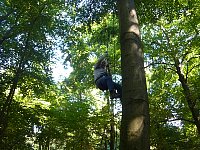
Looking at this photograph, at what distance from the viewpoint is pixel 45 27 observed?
1184cm

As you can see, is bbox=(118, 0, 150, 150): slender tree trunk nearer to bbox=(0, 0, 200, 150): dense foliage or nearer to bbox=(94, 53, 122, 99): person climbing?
bbox=(94, 53, 122, 99): person climbing

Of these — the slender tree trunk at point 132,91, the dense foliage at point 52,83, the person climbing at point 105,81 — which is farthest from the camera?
the dense foliage at point 52,83

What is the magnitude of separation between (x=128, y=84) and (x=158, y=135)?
37.4ft

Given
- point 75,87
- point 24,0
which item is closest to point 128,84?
point 24,0

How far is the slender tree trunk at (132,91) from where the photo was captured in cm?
238

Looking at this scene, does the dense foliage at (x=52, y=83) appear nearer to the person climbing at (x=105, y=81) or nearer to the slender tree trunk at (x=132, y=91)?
the person climbing at (x=105, y=81)

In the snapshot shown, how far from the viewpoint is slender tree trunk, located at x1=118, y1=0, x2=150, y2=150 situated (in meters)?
2.38

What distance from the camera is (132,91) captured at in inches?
106

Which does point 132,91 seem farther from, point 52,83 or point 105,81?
point 52,83

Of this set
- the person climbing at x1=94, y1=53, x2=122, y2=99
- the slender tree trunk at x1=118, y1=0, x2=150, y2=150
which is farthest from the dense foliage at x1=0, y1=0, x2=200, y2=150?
the slender tree trunk at x1=118, y1=0, x2=150, y2=150

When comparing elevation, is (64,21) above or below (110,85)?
above

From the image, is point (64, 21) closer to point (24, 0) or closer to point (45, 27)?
point (45, 27)

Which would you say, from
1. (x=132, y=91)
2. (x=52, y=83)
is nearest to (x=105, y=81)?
(x=132, y=91)

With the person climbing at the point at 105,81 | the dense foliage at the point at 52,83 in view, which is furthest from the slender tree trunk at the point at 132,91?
the dense foliage at the point at 52,83
